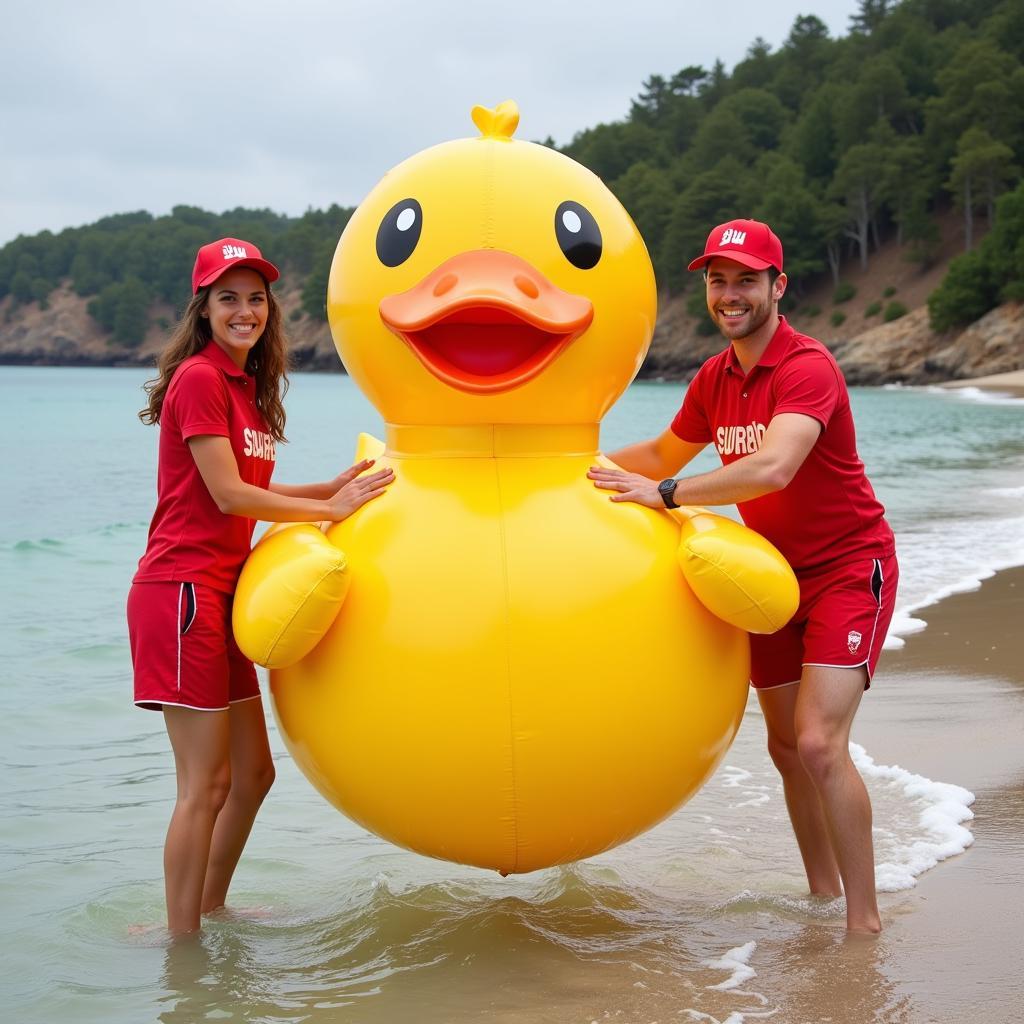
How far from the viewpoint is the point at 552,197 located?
3967mm

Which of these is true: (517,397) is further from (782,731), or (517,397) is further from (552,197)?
(782,731)

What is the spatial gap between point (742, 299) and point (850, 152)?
7039cm

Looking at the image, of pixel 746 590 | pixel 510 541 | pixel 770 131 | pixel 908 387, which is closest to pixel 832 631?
pixel 746 590

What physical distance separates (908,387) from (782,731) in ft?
182

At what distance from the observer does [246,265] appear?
13.6ft

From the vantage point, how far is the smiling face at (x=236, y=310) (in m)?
4.11

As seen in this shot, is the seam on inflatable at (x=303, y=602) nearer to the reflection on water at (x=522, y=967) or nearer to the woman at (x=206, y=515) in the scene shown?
the woman at (x=206, y=515)

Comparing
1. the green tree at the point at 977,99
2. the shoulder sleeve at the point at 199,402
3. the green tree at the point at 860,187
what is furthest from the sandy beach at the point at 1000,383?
the shoulder sleeve at the point at 199,402

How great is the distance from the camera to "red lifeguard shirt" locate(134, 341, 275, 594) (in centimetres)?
393

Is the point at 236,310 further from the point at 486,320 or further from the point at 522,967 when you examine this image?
the point at 522,967

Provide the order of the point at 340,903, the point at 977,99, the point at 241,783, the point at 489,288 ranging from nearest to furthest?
1. the point at 489,288
2. the point at 241,783
3. the point at 340,903
4. the point at 977,99

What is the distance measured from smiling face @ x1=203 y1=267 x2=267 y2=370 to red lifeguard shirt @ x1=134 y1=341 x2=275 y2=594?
0.06 m

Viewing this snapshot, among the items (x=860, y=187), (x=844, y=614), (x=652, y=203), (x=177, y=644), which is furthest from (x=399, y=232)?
(x=652, y=203)

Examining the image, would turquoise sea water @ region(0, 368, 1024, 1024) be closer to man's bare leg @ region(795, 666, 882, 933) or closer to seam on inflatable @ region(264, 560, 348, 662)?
man's bare leg @ region(795, 666, 882, 933)
